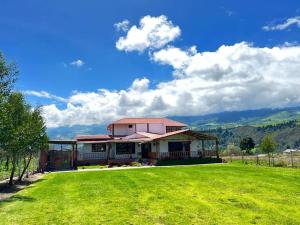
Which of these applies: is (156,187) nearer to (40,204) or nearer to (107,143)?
(40,204)

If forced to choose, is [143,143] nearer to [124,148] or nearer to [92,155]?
[124,148]

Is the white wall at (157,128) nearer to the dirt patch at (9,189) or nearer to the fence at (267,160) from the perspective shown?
the fence at (267,160)

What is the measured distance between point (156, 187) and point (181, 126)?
4845 centimetres

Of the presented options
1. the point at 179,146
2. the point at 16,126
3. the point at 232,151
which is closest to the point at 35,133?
the point at 16,126

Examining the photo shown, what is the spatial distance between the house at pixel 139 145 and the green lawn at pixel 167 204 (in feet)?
82.4

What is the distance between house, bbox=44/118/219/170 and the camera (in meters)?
47.4

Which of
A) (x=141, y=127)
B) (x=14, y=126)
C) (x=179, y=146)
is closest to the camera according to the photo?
(x=14, y=126)

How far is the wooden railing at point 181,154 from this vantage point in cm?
4584

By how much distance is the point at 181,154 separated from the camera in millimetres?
47250

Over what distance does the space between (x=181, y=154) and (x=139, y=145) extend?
33.3ft

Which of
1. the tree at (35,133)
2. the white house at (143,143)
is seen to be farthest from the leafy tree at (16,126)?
the white house at (143,143)

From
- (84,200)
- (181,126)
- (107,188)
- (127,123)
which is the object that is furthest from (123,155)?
(84,200)

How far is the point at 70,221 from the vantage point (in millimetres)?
12664

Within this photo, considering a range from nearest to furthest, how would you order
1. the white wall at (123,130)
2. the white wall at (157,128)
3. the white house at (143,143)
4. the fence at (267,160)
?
the fence at (267,160)
the white house at (143,143)
the white wall at (123,130)
the white wall at (157,128)
